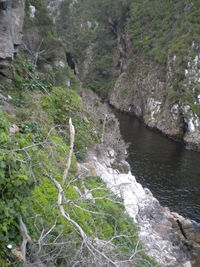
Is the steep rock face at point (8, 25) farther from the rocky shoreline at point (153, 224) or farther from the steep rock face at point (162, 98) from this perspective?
the steep rock face at point (162, 98)

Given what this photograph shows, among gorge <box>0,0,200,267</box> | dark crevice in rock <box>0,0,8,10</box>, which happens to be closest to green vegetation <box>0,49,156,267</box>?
gorge <box>0,0,200,267</box>

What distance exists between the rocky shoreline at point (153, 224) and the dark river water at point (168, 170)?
12.7ft

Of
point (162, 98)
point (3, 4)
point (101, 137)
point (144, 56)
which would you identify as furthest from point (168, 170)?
point (144, 56)

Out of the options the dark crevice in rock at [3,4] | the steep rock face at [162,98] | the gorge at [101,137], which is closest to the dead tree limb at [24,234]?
the gorge at [101,137]

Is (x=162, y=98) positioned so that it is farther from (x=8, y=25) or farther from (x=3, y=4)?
(x=3, y=4)

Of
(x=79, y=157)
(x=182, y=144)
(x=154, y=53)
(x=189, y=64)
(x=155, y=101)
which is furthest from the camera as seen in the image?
(x=154, y=53)

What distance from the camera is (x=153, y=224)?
1819 cm

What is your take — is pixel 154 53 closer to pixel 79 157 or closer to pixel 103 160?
pixel 103 160

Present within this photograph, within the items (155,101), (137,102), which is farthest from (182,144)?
(137,102)

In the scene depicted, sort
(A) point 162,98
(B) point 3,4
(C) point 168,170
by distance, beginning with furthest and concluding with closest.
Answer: (A) point 162,98, (C) point 168,170, (B) point 3,4

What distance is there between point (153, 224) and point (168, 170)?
1737 centimetres

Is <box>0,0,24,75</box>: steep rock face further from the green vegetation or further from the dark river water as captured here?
the dark river water

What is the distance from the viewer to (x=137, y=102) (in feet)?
237

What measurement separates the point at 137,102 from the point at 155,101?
8.42 m
